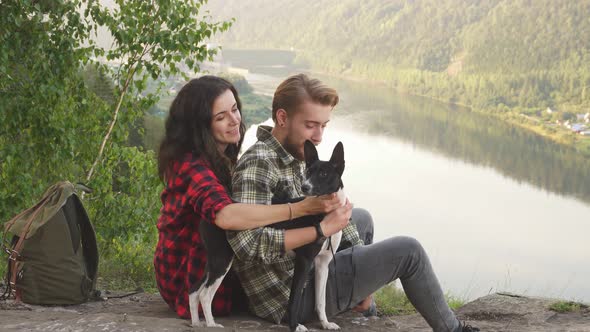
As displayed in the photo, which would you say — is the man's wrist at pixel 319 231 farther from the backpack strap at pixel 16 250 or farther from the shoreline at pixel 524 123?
the shoreline at pixel 524 123

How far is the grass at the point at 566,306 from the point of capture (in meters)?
3.38

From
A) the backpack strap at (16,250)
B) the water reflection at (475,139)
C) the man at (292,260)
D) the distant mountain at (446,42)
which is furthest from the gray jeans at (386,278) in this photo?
the distant mountain at (446,42)

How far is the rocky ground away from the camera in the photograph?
2.17m

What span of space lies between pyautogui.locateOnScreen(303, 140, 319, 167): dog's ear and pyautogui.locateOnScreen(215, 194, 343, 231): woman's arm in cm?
18

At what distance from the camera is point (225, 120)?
7.88 ft

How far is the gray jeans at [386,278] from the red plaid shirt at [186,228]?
1.35 ft

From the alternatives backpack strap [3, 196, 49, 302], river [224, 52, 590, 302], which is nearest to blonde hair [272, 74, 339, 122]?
backpack strap [3, 196, 49, 302]

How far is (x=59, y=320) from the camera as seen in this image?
224cm

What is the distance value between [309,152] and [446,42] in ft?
236

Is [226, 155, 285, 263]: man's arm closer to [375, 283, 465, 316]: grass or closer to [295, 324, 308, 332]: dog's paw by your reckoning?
[295, 324, 308, 332]: dog's paw

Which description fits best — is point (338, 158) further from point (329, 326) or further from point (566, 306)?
point (566, 306)

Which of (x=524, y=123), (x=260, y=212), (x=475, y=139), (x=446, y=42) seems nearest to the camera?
(x=260, y=212)

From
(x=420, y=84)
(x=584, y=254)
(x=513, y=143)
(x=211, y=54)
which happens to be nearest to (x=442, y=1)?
(x=420, y=84)

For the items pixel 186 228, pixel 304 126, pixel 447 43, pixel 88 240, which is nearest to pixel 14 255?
pixel 88 240
